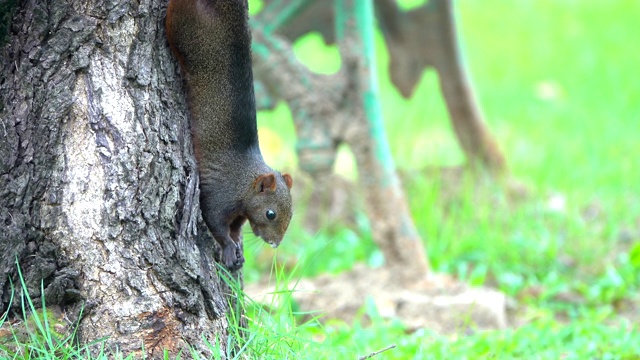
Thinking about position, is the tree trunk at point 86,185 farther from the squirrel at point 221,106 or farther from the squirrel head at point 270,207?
the squirrel head at point 270,207

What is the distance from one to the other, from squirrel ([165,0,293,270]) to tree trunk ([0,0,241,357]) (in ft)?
0.74

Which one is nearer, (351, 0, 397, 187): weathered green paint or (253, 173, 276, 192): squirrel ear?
(253, 173, 276, 192): squirrel ear

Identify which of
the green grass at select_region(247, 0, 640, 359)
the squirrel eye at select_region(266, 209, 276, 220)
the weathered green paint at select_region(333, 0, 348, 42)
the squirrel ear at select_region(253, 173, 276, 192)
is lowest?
the green grass at select_region(247, 0, 640, 359)

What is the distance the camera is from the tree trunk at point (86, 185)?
225 cm

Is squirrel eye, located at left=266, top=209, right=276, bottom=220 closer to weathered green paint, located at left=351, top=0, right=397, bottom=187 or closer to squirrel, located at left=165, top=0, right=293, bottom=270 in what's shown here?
squirrel, located at left=165, top=0, right=293, bottom=270

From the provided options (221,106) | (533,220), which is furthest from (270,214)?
(533,220)

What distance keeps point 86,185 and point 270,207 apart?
2.59ft

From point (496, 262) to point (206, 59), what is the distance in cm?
285

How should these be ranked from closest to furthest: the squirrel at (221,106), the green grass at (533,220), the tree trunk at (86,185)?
the tree trunk at (86,185)
the squirrel at (221,106)
the green grass at (533,220)

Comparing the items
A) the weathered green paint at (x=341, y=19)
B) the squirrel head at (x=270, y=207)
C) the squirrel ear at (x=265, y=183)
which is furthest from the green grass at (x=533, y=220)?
the weathered green paint at (x=341, y=19)

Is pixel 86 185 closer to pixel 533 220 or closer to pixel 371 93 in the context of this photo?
pixel 371 93

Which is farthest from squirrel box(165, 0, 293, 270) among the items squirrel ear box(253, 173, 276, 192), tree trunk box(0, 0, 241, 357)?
tree trunk box(0, 0, 241, 357)

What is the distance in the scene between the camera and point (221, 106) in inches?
103

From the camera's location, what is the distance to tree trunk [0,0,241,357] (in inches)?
88.6
